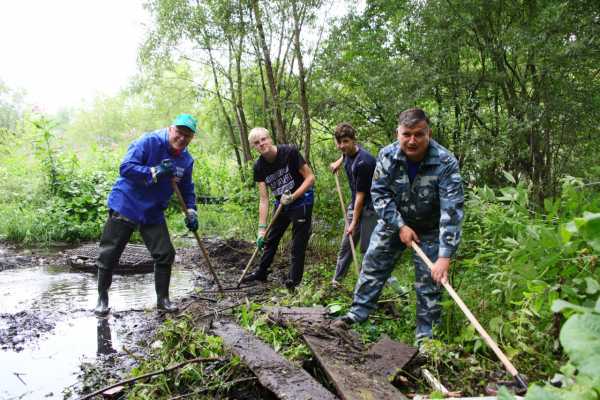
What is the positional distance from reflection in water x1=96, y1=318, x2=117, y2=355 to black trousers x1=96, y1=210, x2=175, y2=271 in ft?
1.81

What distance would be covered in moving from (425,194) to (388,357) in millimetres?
1240

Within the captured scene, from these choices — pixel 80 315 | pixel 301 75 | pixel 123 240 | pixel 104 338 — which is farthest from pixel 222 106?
pixel 104 338

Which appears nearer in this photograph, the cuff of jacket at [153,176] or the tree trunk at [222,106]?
the cuff of jacket at [153,176]

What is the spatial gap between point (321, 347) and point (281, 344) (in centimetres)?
45

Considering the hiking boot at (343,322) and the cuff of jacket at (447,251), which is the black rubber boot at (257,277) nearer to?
the hiking boot at (343,322)

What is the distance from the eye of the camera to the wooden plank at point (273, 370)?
249cm

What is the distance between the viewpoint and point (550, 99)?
6020 millimetres

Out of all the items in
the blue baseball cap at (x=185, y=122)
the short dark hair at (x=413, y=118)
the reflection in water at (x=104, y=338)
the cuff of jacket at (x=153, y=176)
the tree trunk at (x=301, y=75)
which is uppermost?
the tree trunk at (x=301, y=75)

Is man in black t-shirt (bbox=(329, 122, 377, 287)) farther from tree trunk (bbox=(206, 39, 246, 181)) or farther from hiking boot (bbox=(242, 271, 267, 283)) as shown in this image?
tree trunk (bbox=(206, 39, 246, 181))

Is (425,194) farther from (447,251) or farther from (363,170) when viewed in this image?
(363,170)

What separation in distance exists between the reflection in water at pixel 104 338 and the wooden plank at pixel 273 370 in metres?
1.02

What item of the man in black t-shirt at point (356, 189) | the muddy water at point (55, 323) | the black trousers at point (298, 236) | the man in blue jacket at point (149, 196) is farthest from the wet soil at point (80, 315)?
the man in black t-shirt at point (356, 189)

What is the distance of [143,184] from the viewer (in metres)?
4.49

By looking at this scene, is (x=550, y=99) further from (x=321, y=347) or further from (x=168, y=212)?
(x=168, y=212)
